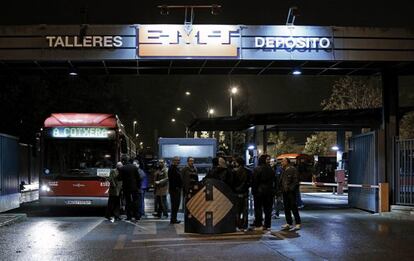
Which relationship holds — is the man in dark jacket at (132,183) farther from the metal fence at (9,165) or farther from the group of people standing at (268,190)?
the metal fence at (9,165)

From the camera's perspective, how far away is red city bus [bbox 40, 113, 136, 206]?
18.8 m

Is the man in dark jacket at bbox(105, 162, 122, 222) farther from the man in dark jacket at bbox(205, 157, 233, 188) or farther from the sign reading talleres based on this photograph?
the man in dark jacket at bbox(205, 157, 233, 188)

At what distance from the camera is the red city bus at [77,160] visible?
18797 mm

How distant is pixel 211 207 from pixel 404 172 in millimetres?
7551

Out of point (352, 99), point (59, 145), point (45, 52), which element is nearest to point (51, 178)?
point (59, 145)

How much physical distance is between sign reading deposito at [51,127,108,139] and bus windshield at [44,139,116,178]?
0.16 m

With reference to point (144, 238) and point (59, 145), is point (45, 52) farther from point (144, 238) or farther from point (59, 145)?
point (144, 238)

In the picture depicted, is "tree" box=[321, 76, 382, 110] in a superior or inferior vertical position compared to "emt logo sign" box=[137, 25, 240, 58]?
superior

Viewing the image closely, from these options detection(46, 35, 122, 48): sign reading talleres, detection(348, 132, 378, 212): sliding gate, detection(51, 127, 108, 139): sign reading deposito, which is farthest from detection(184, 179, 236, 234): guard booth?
detection(348, 132, 378, 212): sliding gate

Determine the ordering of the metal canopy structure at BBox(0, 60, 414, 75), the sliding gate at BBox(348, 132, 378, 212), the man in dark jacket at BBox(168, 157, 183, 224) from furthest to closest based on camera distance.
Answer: the sliding gate at BBox(348, 132, 378, 212) → the metal canopy structure at BBox(0, 60, 414, 75) → the man in dark jacket at BBox(168, 157, 183, 224)

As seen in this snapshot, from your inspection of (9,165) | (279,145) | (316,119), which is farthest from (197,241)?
(279,145)

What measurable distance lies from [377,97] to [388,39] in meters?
32.9

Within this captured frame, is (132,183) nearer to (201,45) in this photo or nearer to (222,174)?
(222,174)

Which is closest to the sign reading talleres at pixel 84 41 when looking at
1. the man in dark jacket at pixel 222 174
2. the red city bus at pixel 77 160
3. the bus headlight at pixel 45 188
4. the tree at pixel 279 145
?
the red city bus at pixel 77 160
